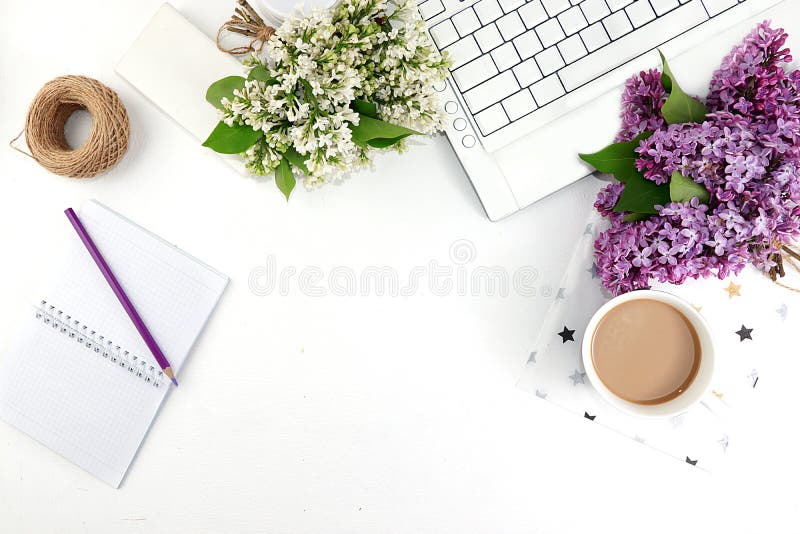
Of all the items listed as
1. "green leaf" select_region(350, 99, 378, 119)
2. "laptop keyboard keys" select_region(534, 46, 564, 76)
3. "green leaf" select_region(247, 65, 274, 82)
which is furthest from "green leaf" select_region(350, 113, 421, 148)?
"laptop keyboard keys" select_region(534, 46, 564, 76)

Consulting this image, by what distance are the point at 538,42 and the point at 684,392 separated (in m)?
0.47

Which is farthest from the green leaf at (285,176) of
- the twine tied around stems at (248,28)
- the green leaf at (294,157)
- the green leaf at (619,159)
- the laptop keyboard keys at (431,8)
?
the green leaf at (619,159)

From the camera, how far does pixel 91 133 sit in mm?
730

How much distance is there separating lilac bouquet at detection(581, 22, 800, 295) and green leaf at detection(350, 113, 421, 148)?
0.89 feet

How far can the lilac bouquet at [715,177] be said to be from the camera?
1.87 ft

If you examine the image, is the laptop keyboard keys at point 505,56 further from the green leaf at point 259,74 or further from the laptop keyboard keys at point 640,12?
the green leaf at point 259,74

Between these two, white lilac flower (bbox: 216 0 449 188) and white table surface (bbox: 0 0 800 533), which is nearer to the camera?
white lilac flower (bbox: 216 0 449 188)

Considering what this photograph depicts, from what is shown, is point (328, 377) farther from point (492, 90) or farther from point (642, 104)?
point (642, 104)

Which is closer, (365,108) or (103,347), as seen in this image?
(365,108)

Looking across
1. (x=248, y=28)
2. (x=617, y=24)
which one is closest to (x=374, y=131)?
(x=248, y=28)

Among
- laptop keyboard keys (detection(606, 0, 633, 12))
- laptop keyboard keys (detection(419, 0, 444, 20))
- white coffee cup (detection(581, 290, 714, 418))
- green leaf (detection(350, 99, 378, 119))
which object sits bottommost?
white coffee cup (detection(581, 290, 714, 418))

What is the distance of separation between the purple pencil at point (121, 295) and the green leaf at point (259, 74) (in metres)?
0.35

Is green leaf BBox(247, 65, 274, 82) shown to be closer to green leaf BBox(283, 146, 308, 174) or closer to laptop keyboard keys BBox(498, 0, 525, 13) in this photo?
green leaf BBox(283, 146, 308, 174)

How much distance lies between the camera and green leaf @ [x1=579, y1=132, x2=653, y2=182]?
690 mm
